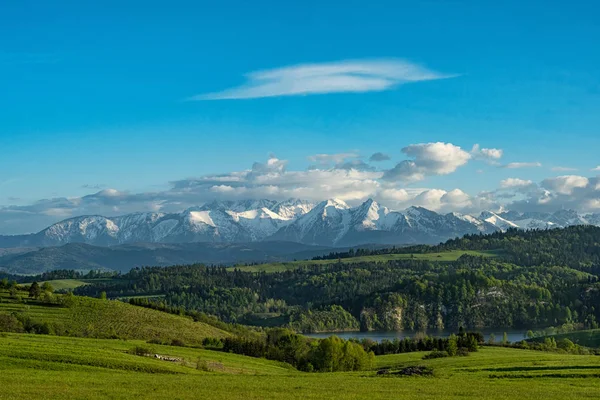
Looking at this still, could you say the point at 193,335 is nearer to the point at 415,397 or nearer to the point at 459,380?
the point at 459,380

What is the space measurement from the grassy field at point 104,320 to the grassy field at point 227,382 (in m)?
66.7

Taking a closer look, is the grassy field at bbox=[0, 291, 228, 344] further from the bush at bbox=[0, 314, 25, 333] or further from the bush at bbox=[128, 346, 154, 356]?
the bush at bbox=[128, 346, 154, 356]

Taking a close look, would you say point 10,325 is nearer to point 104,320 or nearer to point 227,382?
point 104,320

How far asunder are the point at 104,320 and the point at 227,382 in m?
116

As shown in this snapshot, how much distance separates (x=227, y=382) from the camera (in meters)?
66.9

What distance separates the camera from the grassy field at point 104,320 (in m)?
158

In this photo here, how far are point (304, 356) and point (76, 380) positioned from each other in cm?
7835

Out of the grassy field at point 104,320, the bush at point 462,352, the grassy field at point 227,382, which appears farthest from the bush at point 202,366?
the bush at point 462,352

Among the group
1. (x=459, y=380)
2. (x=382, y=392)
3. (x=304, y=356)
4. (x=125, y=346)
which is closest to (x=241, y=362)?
(x=125, y=346)

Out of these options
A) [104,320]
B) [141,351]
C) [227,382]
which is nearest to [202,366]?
[141,351]

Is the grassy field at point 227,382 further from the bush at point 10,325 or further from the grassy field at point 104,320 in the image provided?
the grassy field at point 104,320

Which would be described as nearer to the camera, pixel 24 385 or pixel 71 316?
pixel 24 385

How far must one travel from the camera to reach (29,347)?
83.2 metres

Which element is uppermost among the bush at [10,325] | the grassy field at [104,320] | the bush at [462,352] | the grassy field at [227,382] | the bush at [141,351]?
the grassy field at [227,382]
